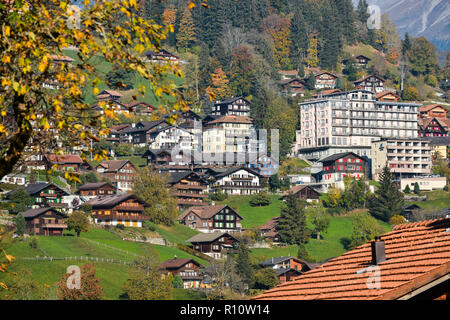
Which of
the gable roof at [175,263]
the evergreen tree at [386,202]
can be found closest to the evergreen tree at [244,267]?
the gable roof at [175,263]

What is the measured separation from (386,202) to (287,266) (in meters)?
34.1

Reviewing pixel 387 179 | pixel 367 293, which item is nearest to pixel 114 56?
pixel 367 293

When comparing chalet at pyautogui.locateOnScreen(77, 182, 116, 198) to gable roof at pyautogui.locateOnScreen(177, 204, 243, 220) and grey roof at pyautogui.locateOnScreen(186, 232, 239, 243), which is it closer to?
gable roof at pyautogui.locateOnScreen(177, 204, 243, 220)

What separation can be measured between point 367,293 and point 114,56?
21.5 ft

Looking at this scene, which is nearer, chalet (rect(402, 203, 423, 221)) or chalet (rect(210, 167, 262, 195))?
chalet (rect(402, 203, 423, 221))

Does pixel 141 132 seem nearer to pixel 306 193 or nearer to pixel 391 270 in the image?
pixel 306 193

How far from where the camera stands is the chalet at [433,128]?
607 ft

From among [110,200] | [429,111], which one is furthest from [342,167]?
[429,111]

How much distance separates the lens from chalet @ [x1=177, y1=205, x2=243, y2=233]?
403 feet

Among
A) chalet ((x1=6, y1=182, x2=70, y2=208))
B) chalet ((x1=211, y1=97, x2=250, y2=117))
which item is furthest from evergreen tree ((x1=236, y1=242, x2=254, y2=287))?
chalet ((x1=211, y1=97, x2=250, y2=117))

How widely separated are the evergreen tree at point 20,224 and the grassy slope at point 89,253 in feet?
8.38

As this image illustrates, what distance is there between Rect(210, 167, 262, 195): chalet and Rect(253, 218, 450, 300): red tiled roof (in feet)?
399

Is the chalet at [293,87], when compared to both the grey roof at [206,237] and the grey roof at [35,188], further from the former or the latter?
the grey roof at [35,188]

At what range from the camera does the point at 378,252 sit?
→ 679 inches
